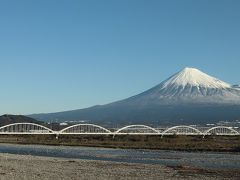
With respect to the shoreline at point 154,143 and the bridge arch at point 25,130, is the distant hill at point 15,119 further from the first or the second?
the shoreline at point 154,143

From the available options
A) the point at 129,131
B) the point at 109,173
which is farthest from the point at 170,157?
the point at 129,131

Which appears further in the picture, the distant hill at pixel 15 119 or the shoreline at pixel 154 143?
the distant hill at pixel 15 119

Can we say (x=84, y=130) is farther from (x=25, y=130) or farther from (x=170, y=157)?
(x=170, y=157)

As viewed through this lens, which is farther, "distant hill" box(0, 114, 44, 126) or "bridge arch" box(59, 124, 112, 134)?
"distant hill" box(0, 114, 44, 126)

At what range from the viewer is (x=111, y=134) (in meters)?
104

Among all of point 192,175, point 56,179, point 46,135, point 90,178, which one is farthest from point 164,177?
point 46,135

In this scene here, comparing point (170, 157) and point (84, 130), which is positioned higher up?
point (84, 130)

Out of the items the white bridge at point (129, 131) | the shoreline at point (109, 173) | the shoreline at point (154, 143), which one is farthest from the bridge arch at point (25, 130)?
the shoreline at point (109, 173)

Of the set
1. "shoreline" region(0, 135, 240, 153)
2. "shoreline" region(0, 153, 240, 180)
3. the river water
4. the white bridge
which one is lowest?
"shoreline" region(0, 153, 240, 180)

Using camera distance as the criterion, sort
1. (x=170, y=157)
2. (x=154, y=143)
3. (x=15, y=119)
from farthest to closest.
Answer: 1. (x=15, y=119)
2. (x=154, y=143)
3. (x=170, y=157)

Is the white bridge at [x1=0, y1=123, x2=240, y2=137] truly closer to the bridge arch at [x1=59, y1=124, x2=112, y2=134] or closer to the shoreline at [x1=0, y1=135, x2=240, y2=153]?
the bridge arch at [x1=59, y1=124, x2=112, y2=134]

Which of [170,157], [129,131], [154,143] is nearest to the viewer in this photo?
[170,157]

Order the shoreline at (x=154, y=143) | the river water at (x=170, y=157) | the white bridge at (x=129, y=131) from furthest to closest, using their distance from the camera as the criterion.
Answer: the white bridge at (x=129, y=131) → the shoreline at (x=154, y=143) → the river water at (x=170, y=157)

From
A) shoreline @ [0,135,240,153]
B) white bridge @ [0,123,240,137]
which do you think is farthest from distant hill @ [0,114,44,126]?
shoreline @ [0,135,240,153]
